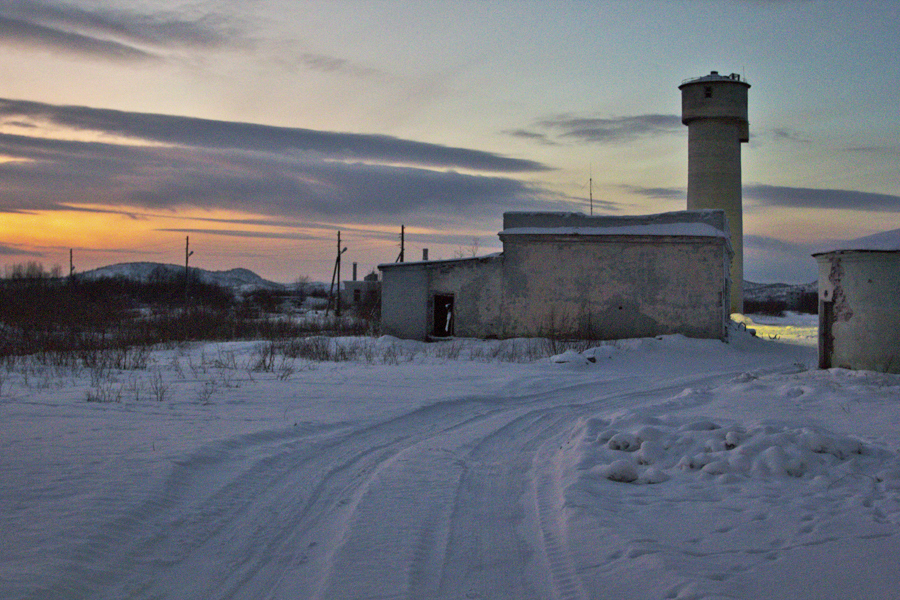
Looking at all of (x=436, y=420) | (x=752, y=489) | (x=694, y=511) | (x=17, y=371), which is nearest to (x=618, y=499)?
(x=694, y=511)

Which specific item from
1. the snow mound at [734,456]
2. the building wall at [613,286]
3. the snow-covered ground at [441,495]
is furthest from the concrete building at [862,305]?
the building wall at [613,286]

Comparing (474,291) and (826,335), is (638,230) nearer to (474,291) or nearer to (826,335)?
(474,291)

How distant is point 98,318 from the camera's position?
107 feet

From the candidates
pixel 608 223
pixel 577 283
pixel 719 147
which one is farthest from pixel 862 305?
pixel 719 147

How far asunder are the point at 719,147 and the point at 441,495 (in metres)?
38.2

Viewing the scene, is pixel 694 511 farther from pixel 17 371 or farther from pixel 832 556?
pixel 17 371

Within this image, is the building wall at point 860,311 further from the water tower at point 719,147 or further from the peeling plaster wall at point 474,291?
the water tower at point 719,147

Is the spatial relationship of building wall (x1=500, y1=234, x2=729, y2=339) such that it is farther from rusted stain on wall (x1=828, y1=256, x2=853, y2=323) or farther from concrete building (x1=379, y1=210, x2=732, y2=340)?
rusted stain on wall (x1=828, y1=256, x2=853, y2=323)

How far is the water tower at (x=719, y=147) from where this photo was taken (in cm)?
3931

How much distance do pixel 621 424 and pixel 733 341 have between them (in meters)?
17.7

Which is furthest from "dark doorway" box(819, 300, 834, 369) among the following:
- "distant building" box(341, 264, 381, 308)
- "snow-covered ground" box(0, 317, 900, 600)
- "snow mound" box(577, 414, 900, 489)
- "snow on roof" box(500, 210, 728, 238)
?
"distant building" box(341, 264, 381, 308)

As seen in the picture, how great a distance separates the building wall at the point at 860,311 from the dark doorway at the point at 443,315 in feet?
44.0

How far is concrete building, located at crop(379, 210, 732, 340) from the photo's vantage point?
2405 centimetres

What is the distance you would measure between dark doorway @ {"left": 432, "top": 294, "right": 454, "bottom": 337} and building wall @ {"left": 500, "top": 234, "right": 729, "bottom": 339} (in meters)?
1.95
